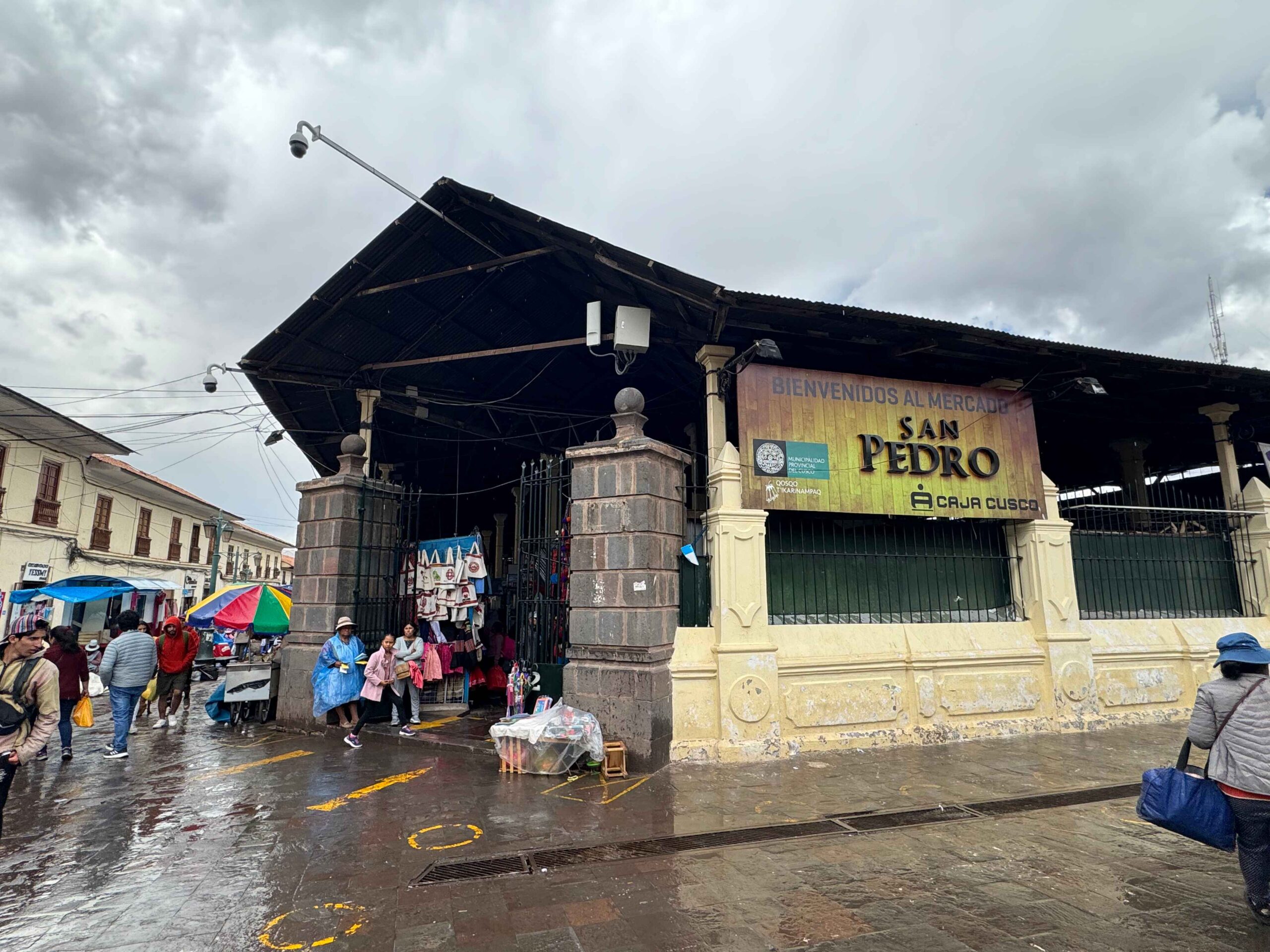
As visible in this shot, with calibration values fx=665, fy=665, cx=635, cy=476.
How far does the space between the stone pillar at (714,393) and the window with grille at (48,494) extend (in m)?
22.7

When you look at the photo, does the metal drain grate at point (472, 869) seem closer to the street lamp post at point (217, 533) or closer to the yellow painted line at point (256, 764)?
the yellow painted line at point (256, 764)

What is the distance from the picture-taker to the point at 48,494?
69.3ft

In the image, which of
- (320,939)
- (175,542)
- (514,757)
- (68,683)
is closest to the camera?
(320,939)

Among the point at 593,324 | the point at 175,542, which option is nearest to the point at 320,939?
the point at 593,324

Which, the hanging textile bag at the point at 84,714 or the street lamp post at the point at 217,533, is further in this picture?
the street lamp post at the point at 217,533

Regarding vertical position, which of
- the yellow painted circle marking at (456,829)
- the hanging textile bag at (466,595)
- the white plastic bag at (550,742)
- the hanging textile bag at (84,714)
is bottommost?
the yellow painted circle marking at (456,829)

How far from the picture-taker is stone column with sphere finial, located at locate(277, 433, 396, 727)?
952 centimetres

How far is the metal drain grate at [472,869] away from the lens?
432cm

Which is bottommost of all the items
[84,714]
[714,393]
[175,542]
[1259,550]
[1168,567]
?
[84,714]

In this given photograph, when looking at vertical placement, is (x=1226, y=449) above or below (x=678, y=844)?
above

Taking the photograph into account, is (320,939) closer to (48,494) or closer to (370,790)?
(370,790)

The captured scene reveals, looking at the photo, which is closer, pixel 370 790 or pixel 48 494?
pixel 370 790

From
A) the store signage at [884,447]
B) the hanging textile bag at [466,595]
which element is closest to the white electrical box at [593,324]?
the store signage at [884,447]

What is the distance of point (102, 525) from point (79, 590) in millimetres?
7991
